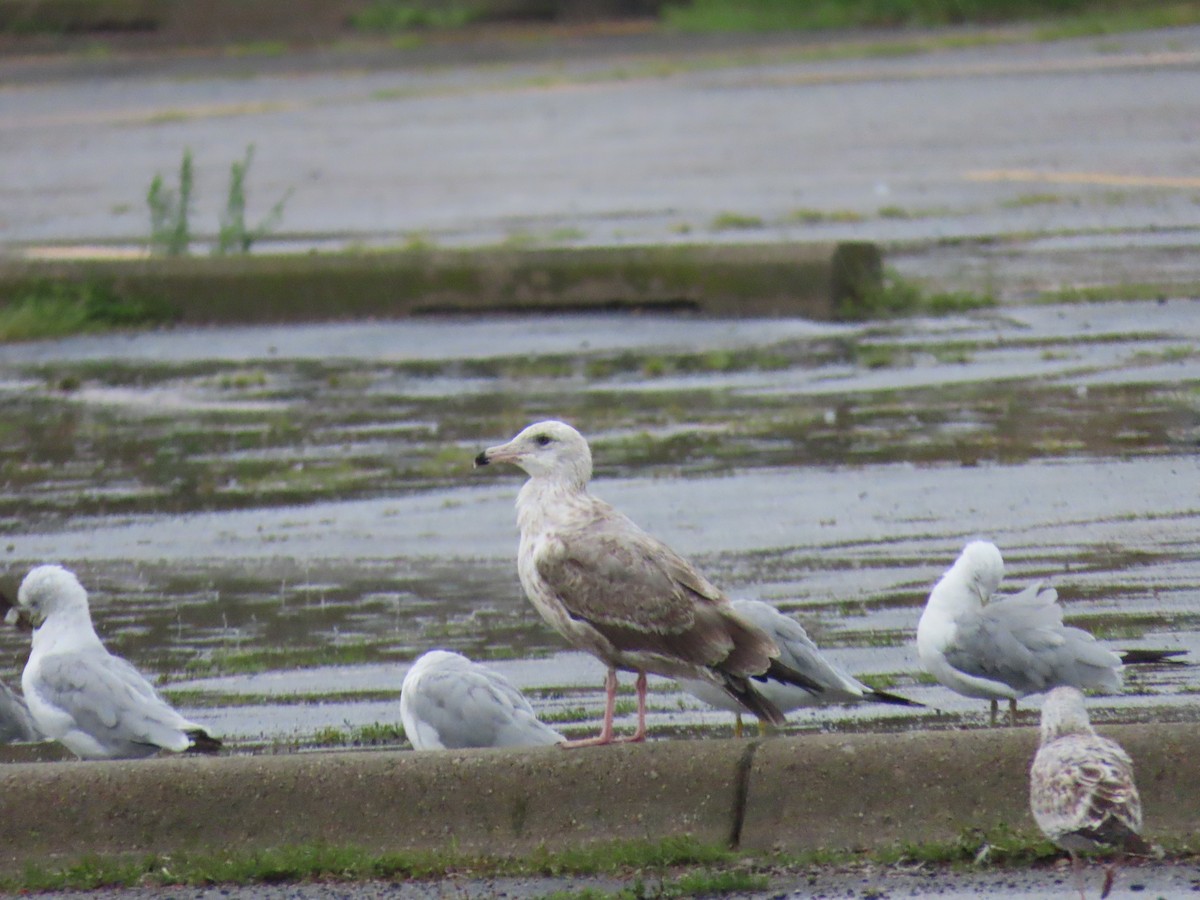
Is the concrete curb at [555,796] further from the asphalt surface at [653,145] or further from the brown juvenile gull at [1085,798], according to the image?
the asphalt surface at [653,145]

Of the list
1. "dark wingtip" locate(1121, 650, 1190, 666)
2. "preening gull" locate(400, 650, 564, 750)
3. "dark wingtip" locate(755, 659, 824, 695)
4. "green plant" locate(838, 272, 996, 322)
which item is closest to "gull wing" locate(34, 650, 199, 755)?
"preening gull" locate(400, 650, 564, 750)

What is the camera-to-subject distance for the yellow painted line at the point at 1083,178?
61.5ft

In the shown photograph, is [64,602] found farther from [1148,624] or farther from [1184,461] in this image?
[1184,461]

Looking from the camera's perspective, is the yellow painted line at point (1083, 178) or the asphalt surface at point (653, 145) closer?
the asphalt surface at point (653, 145)

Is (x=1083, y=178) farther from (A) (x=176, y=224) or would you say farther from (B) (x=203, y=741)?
(B) (x=203, y=741)

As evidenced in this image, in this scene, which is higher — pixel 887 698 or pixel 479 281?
pixel 479 281

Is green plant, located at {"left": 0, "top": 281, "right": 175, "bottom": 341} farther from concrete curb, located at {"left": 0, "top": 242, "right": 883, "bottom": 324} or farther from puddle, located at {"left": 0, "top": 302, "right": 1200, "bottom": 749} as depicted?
puddle, located at {"left": 0, "top": 302, "right": 1200, "bottom": 749}

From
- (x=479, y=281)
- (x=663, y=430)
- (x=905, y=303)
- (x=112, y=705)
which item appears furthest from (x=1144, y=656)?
(x=479, y=281)

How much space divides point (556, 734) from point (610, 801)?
0.63m

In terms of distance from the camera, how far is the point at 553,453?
6602 millimetres

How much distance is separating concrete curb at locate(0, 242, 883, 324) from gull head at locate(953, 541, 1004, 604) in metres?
7.60

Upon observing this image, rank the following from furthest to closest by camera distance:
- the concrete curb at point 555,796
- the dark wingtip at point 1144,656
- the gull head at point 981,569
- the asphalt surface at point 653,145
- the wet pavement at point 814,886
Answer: the asphalt surface at point 653,145, the gull head at point 981,569, the dark wingtip at point 1144,656, the concrete curb at point 555,796, the wet pavement at point 814,886

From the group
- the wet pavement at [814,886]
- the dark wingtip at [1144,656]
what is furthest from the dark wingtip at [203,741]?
the dark wingtip at [1144,656]

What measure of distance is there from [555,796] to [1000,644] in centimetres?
174
